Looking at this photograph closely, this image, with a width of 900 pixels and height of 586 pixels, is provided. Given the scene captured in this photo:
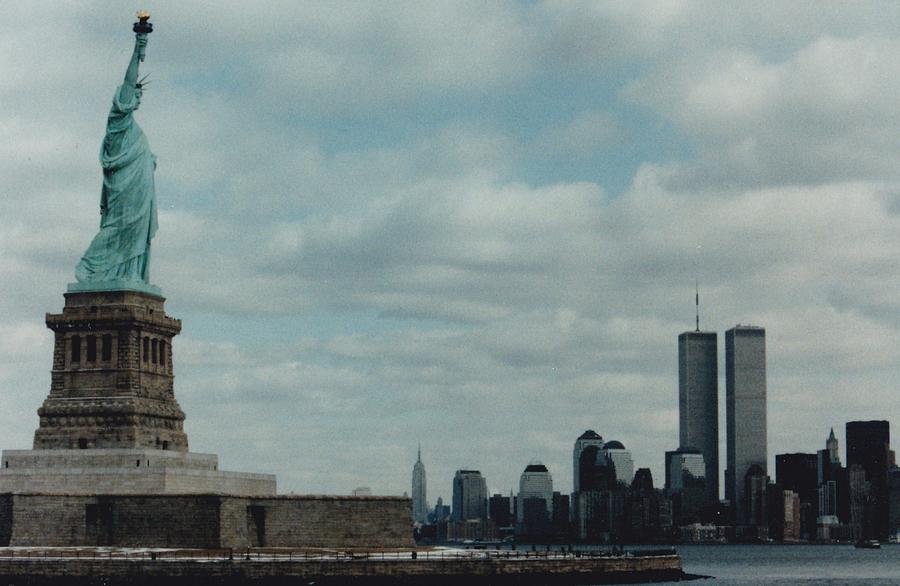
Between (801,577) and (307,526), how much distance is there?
57.6m

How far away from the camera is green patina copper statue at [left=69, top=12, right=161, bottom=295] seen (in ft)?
371

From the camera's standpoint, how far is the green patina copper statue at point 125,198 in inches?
4449

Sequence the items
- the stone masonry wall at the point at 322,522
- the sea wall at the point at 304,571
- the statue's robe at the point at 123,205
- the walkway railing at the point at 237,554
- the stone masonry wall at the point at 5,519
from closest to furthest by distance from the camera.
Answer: the sea wall at the point at 304,571
the walkway railing at the point at 237,554
the stone masonry wall at the point at 5,519
the stone masonry wall at the point at 322,522
the statue's robe at the point at 123,205

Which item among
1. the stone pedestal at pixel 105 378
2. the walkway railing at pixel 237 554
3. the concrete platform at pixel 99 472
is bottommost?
the walkway railing at pixel 237 554

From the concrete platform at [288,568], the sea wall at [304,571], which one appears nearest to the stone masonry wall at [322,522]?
the concrete platform at [288,568]

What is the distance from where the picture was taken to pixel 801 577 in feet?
498

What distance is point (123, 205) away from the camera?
114 meters

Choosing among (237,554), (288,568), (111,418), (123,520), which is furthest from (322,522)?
(111,418)

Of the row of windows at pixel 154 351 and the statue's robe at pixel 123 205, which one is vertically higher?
the statue's robe at pixel 123 205

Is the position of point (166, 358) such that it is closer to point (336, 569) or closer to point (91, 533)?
point (91, 533)

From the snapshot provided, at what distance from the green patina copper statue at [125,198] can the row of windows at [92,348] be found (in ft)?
11.5

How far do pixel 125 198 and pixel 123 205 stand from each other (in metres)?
0.46

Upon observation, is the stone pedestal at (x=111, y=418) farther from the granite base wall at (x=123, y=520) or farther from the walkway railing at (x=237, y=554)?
the walkway railing at (x=237, y=554)

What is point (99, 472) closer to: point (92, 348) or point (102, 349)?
point (102, 349)
